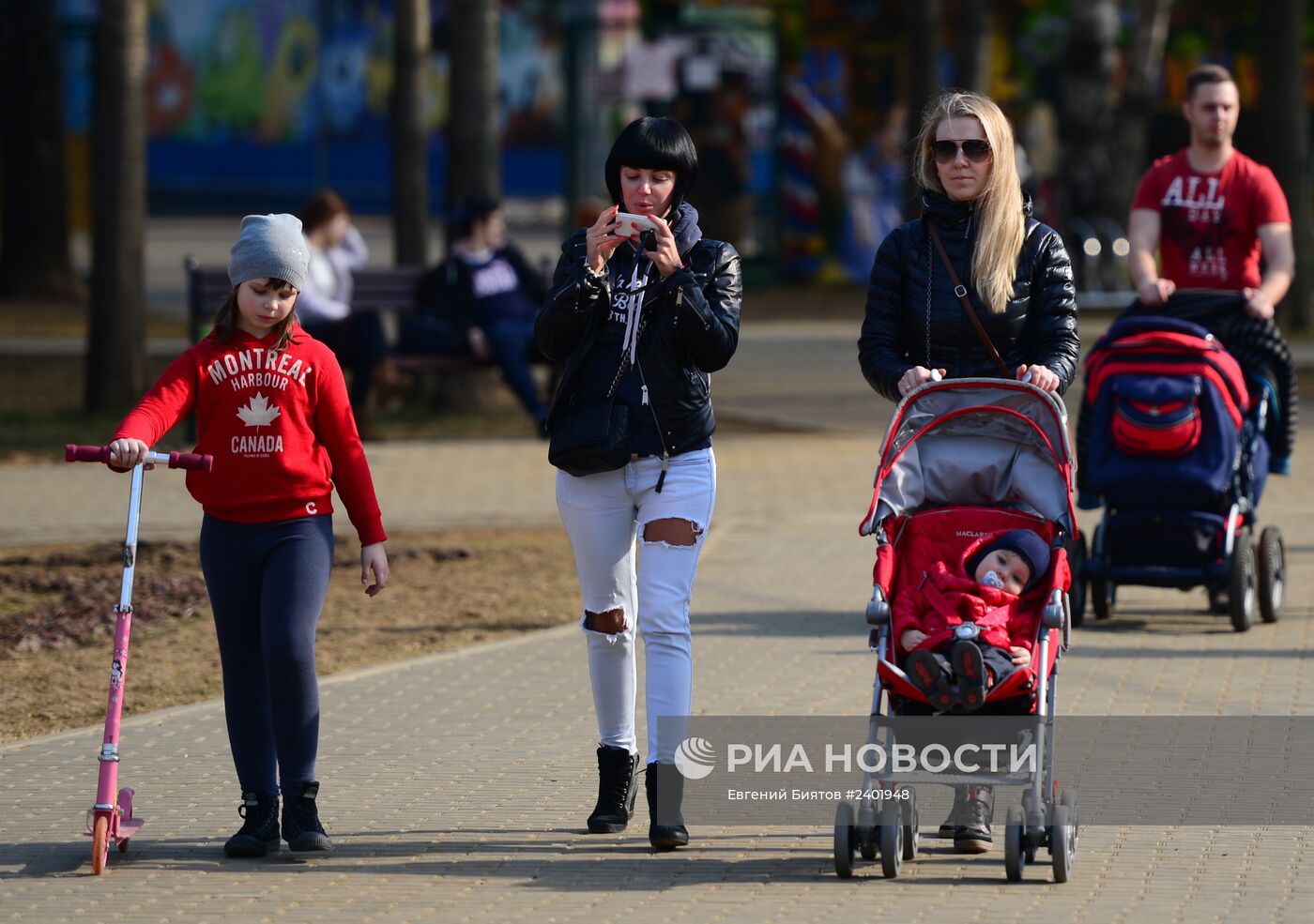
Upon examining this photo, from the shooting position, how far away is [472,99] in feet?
53.0

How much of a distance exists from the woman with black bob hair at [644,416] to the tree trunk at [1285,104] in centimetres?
1610

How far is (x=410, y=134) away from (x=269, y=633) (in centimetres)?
1257

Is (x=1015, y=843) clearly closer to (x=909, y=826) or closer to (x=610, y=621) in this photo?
(x=909, y=826)

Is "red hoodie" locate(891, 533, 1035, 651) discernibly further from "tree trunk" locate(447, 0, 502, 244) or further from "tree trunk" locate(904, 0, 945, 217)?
"tree trunk" locate(904, 0, 945, 217)

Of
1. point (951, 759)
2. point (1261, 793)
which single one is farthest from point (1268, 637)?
point (951, 759)

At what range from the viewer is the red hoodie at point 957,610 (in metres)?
5.48

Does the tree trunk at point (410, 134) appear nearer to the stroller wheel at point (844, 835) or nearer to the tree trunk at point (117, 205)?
the tree trunk at point (117, 205)

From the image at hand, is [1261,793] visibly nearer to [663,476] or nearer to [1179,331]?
[663,476]

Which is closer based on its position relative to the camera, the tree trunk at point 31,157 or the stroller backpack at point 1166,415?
the stroller backpack at point 1166,415

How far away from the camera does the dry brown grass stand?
813 cm

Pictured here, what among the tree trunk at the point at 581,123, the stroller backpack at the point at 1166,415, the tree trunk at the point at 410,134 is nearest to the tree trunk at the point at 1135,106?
the tree trunk at the point at 581,123

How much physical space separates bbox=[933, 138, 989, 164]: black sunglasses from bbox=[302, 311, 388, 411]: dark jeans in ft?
30.2

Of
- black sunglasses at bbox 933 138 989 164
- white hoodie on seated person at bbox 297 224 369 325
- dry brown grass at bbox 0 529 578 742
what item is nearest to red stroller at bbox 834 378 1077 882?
black sunglasses at bbox 933 138 989 164

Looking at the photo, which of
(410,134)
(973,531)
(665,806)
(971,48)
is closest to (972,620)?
(973,531)
